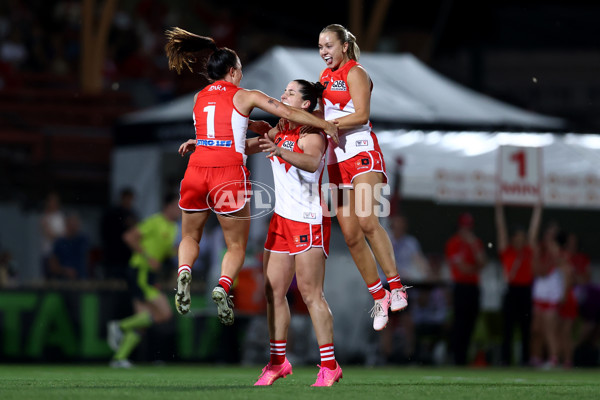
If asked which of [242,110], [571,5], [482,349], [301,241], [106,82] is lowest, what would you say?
[482,349]

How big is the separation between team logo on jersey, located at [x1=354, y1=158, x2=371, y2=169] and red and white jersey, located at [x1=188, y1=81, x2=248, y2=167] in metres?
0.99

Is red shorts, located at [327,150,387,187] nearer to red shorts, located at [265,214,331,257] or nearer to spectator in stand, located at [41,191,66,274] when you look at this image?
red shorts, located at [265,214,331,257]

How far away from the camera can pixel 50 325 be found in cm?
1409

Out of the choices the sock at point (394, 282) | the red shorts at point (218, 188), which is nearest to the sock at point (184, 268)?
the red shorts at point (218, 188)

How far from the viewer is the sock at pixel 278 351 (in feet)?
26.9

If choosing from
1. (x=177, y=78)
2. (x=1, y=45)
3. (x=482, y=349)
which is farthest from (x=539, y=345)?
(x=1, y=45)

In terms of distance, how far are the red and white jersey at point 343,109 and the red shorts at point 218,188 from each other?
934 millimetres

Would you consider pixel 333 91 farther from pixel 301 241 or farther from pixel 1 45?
pixel 1 45

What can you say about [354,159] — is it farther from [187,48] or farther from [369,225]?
[187,48]

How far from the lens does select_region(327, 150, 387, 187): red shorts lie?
29.0 feet

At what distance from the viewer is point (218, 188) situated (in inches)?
328

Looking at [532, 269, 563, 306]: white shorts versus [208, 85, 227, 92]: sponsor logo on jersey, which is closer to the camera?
[208, 85, 227, 92]: sponsor logo on jersey

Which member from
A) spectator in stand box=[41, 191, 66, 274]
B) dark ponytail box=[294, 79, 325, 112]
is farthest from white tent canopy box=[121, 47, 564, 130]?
dark ponytail box=[294, 79, 325, 112]

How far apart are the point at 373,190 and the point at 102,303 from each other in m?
6.40
